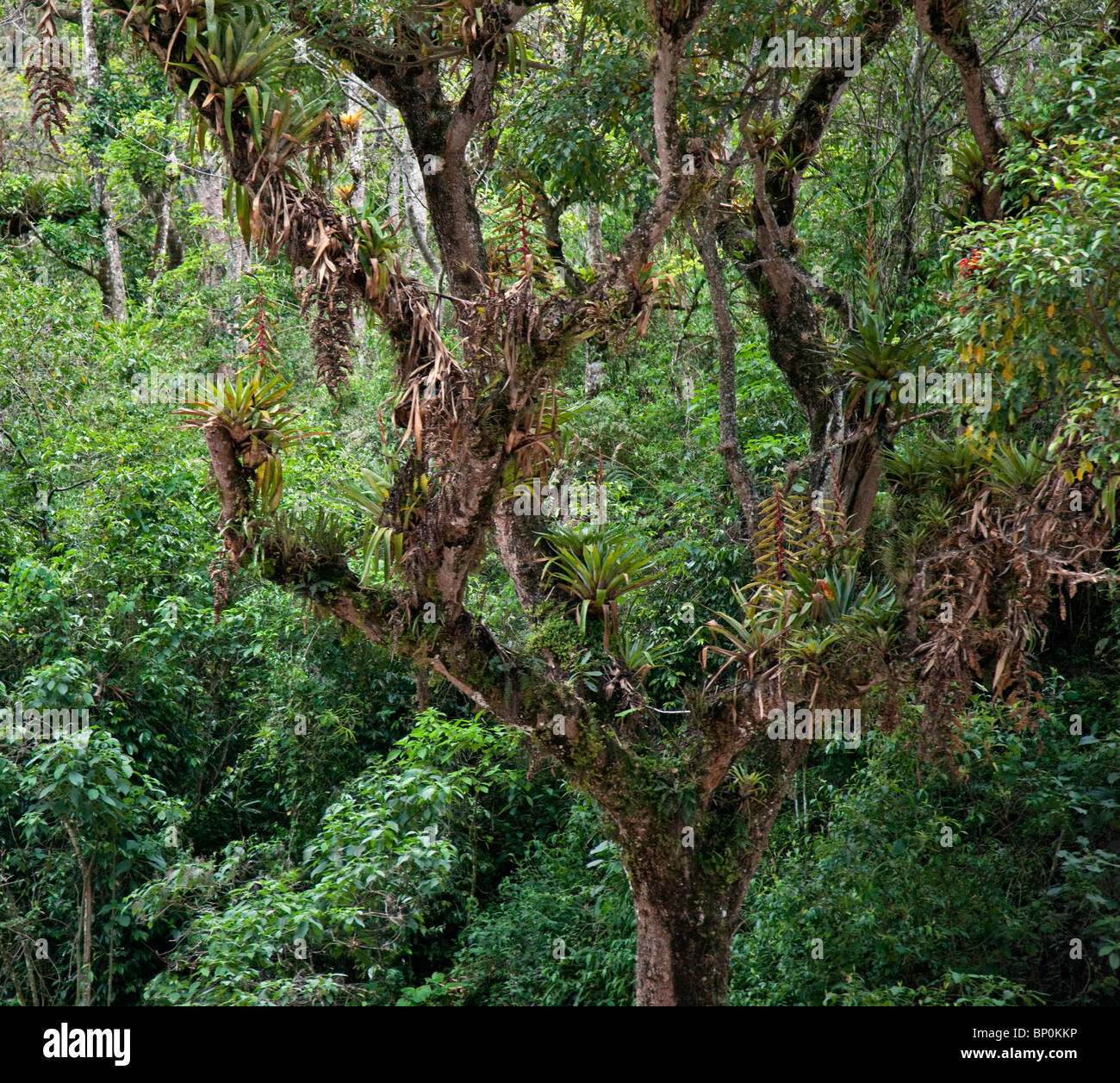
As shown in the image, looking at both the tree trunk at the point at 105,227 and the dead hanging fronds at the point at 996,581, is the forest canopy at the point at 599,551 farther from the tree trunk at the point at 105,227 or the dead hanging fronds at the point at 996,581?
the tree trunk at the point at 105,227

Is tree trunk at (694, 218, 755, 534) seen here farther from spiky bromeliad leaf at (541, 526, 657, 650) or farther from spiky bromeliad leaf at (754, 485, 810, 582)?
spiky bromeliad leaf at (541, 526, 657, 650)

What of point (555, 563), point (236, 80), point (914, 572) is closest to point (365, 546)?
point (555, 563)

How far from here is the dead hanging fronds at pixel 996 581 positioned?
17.0 feet

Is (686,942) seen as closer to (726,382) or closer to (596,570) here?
(596,570)

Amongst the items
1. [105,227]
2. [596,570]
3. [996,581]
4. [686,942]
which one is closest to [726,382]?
[596,570]

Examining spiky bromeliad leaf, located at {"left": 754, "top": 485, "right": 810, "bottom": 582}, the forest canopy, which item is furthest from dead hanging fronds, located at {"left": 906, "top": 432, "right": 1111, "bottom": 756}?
spiky bromeliad leaf, located at {"left": 754, "top": 485, "right": 810, "bottom": 582}

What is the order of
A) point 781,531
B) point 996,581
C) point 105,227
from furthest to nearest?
point 105,227 < point 781,531 < point 996,581

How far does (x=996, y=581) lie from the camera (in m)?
5.37

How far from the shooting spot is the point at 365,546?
18.2 ft

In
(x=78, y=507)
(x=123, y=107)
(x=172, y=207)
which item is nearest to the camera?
(x=78, y=507)

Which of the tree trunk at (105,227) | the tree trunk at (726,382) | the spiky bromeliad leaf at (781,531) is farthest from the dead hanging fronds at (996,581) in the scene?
the tree trunk at (105,227)

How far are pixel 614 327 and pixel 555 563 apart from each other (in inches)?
64.4
